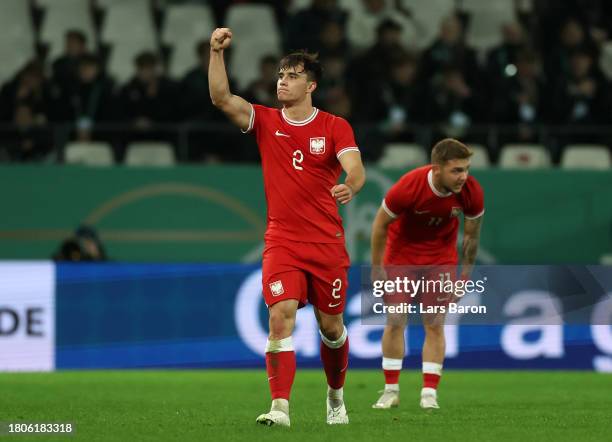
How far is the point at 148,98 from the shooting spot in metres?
18.3

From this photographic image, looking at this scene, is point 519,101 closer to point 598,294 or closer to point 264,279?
point 598,294

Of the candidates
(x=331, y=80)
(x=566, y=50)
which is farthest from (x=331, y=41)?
(x=566, y=50)

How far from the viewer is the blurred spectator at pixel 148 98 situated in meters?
18.2

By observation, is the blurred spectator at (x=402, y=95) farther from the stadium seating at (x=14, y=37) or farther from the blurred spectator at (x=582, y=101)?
the stadium seating at (x=14, y=37)

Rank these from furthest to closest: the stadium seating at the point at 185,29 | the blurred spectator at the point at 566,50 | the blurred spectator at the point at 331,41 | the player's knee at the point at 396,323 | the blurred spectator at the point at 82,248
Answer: the stadium seating at the point at 185,29 → the blurred spectator at the point at 566,50 → the blurred spectator at the point at 331,41 → the blurred spectator at the point at 82,248 → the player's knee at the point at 396,323

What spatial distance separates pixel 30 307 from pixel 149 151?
12.3 feet

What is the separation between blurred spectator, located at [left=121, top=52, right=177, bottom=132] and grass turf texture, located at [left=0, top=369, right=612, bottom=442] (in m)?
4.55

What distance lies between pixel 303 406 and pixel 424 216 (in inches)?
67.1

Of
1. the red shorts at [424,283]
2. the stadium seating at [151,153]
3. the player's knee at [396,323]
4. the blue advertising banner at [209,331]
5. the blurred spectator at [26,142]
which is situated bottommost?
the player's knee at [396,323]

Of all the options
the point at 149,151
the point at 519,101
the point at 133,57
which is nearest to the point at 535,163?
the point at 519,101

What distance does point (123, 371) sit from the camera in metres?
14.9

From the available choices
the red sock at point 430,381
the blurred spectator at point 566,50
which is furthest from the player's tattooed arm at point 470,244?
the blurred spectator at point 566,50

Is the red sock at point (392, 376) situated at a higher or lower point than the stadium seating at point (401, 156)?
lower

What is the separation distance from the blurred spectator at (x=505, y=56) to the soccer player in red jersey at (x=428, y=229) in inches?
332
